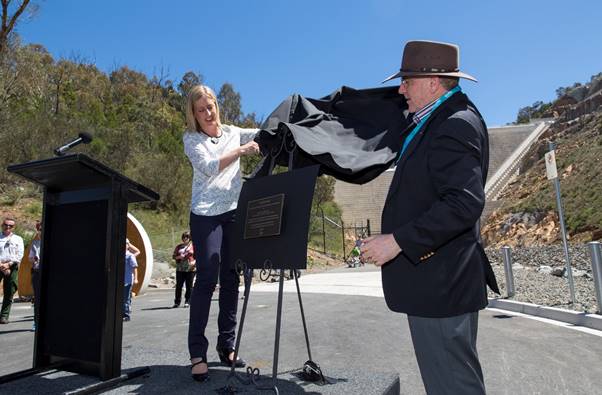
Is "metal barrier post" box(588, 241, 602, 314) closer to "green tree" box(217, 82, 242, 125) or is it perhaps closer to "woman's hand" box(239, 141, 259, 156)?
"woman's hand" box(239, 141, 259, 156)

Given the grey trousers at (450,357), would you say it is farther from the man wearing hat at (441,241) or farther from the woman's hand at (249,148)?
the woman's hand at (249,148)

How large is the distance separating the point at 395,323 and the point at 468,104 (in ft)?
18.4

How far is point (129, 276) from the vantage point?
8539mm

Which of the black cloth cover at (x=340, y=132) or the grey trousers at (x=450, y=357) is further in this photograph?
the black cloth cover at (x=340, y=132)

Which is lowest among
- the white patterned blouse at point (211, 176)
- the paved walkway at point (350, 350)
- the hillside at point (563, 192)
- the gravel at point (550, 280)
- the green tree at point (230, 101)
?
the paved walkway at point (350, 350)

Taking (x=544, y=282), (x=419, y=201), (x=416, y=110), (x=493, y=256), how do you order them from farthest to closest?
(x=493, y=256)
(x=544, y=282)
(x=416, y=110)
(x=419, y=201)

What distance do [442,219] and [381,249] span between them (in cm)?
28

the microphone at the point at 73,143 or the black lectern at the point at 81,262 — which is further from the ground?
the microphone at the point at 73,143

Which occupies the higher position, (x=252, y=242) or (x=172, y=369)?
(x=252, y=242)

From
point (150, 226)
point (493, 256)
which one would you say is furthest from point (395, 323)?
point (150, 226)

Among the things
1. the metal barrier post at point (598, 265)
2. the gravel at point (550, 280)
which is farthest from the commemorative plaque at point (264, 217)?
the gravel at point (550, 280)

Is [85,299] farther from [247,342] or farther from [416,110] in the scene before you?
[247,342]

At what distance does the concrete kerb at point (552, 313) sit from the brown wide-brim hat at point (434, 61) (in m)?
5.90

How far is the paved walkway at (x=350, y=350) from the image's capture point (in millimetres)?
3439
